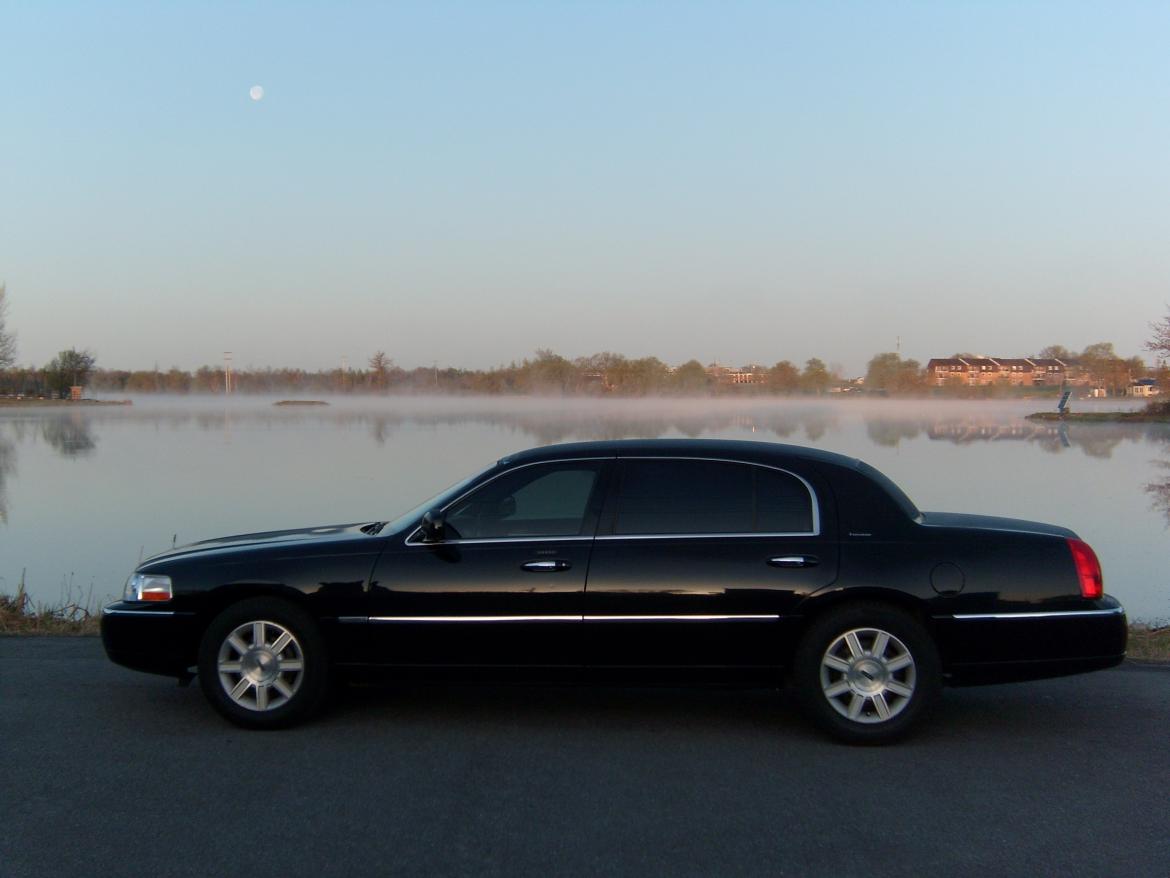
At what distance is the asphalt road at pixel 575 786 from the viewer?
4.07 m

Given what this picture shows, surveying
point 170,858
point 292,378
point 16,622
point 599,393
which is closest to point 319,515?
point 16,622

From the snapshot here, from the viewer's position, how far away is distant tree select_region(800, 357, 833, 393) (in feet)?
248

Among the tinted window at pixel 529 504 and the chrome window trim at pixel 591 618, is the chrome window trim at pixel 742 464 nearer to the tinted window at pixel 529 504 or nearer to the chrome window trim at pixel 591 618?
the tinted window at pixel 529 504

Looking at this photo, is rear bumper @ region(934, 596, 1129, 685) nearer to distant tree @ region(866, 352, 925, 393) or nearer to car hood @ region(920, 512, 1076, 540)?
car hood @ region(920, 512, 1076, 540)

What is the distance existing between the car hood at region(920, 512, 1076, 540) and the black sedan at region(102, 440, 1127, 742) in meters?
0.03

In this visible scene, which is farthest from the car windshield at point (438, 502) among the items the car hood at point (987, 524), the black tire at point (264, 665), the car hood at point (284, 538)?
the car hood at point (987, 524)

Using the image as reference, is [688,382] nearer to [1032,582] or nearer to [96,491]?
[96,491]

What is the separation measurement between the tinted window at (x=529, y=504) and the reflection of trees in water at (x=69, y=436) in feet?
87.9

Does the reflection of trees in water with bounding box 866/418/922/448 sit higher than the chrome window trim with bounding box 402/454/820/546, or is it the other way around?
the chrome window trim with bounding box 402/454/820/546

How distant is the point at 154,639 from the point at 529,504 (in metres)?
2.14

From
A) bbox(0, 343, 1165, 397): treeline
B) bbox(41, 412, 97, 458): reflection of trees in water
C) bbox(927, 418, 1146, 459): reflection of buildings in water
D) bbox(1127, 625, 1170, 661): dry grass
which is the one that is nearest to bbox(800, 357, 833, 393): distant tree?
bbox(0, 343, 1165, 397): treeline

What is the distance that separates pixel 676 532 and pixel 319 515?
1253cm

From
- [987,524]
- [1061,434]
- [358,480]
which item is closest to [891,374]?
[1061,434]

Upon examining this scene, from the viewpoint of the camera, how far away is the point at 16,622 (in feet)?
28.5
